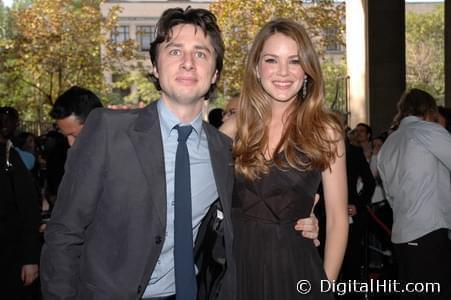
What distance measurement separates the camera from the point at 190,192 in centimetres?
272

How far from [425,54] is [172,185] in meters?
57.0

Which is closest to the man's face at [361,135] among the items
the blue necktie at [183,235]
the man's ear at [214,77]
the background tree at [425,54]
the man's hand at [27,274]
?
the man's hand at [27,274]

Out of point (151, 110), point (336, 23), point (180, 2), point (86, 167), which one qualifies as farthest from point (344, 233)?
point (180, 2)

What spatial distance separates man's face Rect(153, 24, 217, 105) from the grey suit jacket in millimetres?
343

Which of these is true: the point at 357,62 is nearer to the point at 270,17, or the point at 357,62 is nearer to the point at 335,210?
the point at 270,17

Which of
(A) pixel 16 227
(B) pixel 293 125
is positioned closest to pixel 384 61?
(A) pixel 16 227

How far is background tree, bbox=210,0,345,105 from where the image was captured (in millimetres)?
24406

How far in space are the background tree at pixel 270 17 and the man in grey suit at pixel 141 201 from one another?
853 inches

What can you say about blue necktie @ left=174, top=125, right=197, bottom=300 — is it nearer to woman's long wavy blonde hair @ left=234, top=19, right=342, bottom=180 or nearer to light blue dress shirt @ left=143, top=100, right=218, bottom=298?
light blue dress shirt @ left=143, top=100, right=218, bottom=298

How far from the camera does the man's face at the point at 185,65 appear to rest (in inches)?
110

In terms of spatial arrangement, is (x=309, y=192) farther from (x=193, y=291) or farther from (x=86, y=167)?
(x=86, y=167)

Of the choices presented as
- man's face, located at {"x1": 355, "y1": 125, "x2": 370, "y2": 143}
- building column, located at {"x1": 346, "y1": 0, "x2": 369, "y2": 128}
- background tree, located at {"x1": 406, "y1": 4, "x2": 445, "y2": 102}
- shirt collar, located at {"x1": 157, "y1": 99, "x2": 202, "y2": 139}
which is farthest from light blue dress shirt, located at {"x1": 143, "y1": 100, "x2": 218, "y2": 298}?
background tree, located at {"x1": 406, "y1": 4, "x2": 445, "y2": 102}

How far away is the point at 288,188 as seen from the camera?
3.38m

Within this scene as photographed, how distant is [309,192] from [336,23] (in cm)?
2329
